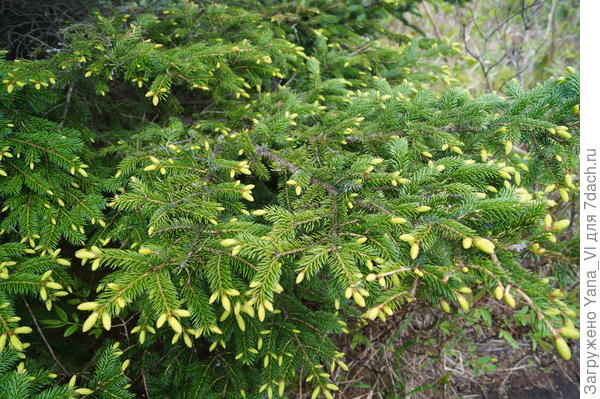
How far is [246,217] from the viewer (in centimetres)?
144

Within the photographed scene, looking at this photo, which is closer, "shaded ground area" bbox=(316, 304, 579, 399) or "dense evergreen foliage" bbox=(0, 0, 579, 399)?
"dense evergreen foliage" bbox=(0, 0, 579, 399)

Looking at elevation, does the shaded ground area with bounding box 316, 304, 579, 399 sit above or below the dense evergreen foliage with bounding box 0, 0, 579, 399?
below

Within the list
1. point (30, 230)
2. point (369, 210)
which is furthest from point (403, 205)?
→ point (30, 230)

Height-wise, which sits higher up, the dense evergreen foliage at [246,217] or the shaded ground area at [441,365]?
the dense evergreen foliage at [246,217]

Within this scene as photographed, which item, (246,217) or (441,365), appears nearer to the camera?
(246,217)

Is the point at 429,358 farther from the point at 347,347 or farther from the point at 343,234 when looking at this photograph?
the point at 343,234

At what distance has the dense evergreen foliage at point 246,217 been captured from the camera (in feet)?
3.32

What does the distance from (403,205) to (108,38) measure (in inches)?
68.1

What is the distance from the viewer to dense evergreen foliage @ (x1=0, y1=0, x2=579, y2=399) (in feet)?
3.32

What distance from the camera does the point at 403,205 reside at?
112cm

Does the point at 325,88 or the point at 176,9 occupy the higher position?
the point at 176,9

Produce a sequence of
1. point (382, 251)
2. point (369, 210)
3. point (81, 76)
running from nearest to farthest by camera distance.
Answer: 1. point (382, 251)
2. point (369, 210)
3. point (81, 76)

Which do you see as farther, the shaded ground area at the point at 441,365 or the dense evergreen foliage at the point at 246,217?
the shaded ground area at the point at 441,365

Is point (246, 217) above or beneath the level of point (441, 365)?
above
